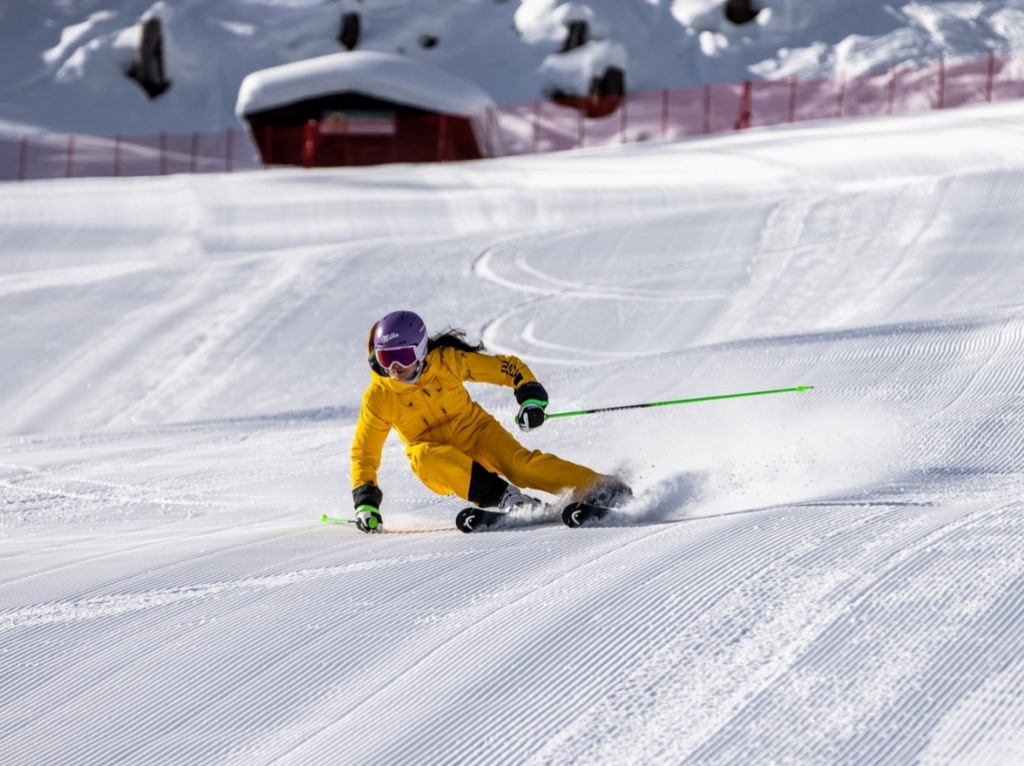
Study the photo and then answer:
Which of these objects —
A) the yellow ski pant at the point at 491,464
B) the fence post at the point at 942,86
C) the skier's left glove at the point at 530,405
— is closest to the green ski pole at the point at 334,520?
the yellow ski pant at the point at 491,464

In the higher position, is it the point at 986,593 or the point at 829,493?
the point at 986,593

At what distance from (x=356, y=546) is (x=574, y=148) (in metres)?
24.2

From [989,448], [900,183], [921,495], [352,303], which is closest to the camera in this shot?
[921,495]

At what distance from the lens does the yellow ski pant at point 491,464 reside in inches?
221

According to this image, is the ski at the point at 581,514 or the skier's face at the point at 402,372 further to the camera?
the skier's face at the point at 402,372

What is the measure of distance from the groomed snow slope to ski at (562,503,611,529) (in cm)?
13

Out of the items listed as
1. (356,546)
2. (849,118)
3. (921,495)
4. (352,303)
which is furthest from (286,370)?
(849,118)

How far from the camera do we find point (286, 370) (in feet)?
41.2

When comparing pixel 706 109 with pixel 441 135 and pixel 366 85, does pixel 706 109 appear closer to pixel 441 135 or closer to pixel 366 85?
pixel 441 135

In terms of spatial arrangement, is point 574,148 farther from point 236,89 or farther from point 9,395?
point 9,395

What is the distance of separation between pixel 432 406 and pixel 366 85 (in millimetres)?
25341

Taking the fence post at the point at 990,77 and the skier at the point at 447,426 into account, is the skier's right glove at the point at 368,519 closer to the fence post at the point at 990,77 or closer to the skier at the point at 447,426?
the skier at the point at 447,426

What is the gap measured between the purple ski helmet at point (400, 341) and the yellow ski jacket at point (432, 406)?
173 millimetres

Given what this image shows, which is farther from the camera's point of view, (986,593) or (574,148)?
(574,148)
